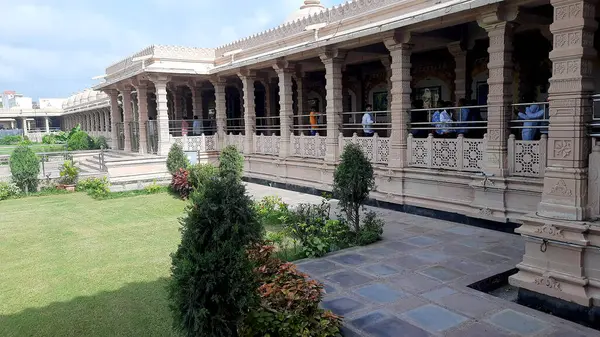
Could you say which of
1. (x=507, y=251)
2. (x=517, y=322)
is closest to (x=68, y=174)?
(x=507, y=251)

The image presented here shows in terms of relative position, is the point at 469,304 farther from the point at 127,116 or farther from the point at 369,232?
the point at 127,116

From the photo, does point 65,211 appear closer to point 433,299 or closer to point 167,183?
point 167,183

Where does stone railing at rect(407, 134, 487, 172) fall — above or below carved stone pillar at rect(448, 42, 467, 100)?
below

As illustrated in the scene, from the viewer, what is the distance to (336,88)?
38.8ft

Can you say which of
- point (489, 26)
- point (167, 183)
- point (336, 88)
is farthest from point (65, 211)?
point (489, 26)

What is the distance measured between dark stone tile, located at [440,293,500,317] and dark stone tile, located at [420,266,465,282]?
20.8 inches

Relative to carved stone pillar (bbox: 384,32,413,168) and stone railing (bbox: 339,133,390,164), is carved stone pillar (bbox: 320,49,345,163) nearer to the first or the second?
stone railing (bbox: 339,133,390,164)

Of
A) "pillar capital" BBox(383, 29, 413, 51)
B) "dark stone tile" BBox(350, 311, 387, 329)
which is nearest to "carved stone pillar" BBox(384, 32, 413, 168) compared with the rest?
"pillar capital" BBox(383, 29, 413, 51)

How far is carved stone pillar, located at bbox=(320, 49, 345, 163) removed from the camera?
38.1 feet

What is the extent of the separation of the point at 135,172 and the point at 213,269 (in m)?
12.9

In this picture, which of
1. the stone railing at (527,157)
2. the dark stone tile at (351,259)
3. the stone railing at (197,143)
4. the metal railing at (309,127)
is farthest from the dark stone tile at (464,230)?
the stone railing at (197,143)

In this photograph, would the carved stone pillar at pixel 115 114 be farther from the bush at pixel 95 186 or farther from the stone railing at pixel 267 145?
the stone railing at pixel 267 145

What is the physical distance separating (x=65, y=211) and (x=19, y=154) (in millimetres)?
4176

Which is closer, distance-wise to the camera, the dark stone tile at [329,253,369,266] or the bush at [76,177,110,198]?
the dark stone tile at [329,253,369,266]
